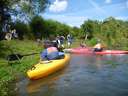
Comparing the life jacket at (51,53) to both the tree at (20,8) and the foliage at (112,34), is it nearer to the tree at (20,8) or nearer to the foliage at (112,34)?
the tree at (20,8)

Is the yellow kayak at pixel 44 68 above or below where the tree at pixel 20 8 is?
below

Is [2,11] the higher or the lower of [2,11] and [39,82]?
the higher

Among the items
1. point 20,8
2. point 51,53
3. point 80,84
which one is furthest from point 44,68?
point 20,8

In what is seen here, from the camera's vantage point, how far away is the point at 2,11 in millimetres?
31062

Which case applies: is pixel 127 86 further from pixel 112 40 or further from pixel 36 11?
pixel 112 40

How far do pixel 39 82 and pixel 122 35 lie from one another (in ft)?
101

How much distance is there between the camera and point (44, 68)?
17000 millimetres

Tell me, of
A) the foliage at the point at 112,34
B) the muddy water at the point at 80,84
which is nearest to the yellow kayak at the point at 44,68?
the muddy water at the point at 80,84

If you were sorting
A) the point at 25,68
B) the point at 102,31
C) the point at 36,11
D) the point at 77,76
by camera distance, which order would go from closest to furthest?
1. the point at 77,76
2. the point at 25,68
3. the point at 36,11
4. the point at 102,31

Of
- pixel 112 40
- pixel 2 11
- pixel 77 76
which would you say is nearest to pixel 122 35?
pixel 112 40

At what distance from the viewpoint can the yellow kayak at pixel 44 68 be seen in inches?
640

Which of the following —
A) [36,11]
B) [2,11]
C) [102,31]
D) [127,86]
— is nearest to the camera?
[127,86]

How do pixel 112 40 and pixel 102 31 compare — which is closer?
pixel 112 40

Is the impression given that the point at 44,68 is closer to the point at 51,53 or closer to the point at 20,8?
the point at 51,53
